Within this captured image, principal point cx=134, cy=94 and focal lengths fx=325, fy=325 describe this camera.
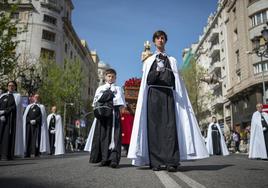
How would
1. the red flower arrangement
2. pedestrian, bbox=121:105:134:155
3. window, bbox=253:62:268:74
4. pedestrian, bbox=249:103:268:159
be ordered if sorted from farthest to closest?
window, bbox=253:62:268:74 → the red flower arrangement → pedestrian, bbox=121:105:134:155 → pedestrian, bbox=249:103:268:159

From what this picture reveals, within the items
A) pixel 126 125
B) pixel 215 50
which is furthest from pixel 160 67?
pixel 215 50

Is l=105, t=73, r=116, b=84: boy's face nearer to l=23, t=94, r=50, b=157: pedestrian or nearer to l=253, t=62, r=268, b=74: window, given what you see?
l=23, t=94, r=50, b=157: pedestrian

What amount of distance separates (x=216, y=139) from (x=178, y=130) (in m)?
13.5

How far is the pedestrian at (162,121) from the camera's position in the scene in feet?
17.8

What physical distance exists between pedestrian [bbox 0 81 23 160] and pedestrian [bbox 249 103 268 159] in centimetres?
850

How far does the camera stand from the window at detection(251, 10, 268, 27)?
3828 centimetres

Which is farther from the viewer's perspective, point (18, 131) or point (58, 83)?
point (58, 83)

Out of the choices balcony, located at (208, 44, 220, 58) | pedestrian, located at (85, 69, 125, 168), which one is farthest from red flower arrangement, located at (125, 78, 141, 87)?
balcony, located at (208, 44, 220, 58)

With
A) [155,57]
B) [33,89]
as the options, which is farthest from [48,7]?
[155,57]

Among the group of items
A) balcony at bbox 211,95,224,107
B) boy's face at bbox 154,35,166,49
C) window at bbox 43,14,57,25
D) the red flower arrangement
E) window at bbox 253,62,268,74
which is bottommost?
boy's face at bbox 154,35,166,49

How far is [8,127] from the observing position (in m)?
8.99

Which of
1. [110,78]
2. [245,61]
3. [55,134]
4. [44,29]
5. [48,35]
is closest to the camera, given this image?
[110,78]

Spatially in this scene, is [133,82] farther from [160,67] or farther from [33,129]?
[160,67]

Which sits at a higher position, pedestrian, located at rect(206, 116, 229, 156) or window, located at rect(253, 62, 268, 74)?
window, located at rect(253, 62, 268, 74)
